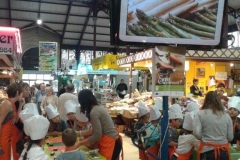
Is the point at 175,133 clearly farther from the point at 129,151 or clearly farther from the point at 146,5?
the point at 129,151

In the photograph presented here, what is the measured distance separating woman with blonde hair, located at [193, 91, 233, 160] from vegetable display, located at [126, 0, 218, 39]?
32.1 inches

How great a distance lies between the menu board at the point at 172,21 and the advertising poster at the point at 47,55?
15469 mm

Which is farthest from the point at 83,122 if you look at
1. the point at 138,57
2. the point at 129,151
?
the point at 138,57

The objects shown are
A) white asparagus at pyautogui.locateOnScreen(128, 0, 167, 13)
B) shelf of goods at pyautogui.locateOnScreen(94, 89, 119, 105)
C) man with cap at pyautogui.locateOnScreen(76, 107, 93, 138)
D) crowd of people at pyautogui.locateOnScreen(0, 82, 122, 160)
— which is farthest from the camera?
shelf of goods at pyautogui.locateOnScreen(94, 89, 119, 105)

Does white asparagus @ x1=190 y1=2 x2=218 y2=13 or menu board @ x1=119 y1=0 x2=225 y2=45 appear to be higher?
white asparagus @ x1=190 y1=2 x2=218 y2=13

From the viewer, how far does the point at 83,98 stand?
11.3 feet

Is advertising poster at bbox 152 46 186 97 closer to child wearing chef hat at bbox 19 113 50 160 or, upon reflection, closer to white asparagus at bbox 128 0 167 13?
white asparagus at bbox 128 0 167 13

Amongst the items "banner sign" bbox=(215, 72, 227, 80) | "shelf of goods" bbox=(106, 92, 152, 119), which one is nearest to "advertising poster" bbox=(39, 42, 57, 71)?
"shelf of goods" bbox=(106, 92, 152, 119)

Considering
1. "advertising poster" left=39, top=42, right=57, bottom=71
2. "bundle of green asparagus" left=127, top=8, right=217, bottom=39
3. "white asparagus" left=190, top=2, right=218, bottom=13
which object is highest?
"advertising poster" left=39, top=42, right=57, bottom=71

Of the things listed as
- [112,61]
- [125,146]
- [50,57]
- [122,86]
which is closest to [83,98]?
[125,146]

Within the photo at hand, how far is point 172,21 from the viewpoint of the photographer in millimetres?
3131

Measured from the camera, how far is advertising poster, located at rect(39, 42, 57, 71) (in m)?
17.9

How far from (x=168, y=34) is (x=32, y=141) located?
5.82 feet

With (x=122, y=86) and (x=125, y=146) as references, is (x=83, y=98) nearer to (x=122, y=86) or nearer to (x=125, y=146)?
(x=125, y=146)
